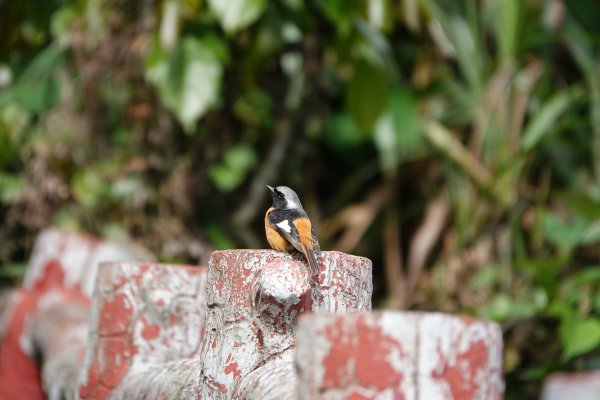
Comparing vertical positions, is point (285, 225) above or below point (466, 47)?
below

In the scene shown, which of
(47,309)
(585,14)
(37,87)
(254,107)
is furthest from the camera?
(585,14)

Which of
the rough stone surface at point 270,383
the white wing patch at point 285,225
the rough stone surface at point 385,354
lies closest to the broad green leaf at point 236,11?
the white wing patch at point 285,225

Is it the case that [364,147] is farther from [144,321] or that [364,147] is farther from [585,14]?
[144,321]

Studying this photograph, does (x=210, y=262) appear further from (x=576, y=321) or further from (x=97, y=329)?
(x=576, y=321)

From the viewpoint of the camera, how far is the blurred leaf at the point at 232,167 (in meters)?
4.14

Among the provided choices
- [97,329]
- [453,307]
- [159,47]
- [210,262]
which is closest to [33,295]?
[159,47]

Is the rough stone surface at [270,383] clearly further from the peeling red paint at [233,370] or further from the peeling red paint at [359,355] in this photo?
the peeling red paint at [359,355]

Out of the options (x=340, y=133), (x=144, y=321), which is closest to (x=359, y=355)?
(x=144, y=321)

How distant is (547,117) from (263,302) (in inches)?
111

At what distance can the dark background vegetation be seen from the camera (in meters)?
3.96

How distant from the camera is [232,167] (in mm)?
4195

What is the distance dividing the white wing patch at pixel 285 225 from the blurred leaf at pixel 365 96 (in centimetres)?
208

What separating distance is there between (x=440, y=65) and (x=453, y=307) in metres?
1.06

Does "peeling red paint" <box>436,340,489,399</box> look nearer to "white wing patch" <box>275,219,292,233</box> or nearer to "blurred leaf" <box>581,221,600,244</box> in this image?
"white wing patch" <box>275,219,292,233</box>
